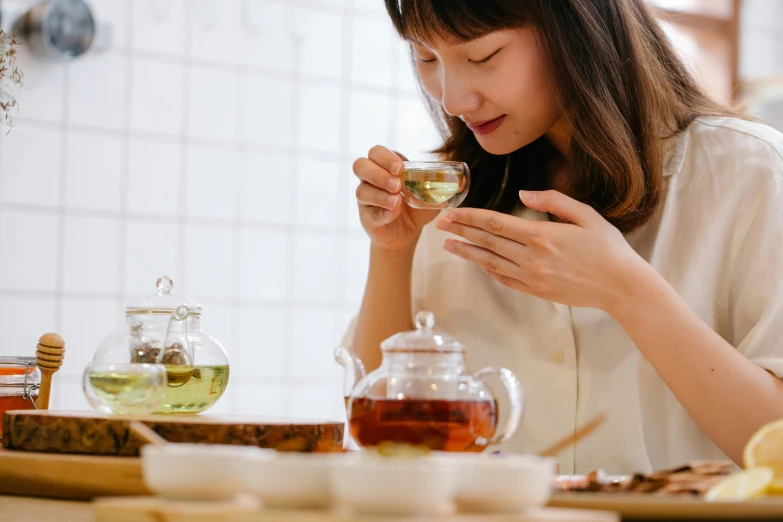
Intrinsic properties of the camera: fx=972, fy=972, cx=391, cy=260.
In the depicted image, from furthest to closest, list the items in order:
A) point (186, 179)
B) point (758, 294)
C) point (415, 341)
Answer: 1. point (186, 179)
2. point (758, 294)
3. point (415, 341)

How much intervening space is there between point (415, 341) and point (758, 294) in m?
0.70

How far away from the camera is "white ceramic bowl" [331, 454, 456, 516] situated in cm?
62

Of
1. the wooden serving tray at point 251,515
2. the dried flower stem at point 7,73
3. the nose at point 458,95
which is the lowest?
the wooden serving tray at point 251,515

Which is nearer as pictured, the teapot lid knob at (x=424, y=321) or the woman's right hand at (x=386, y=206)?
the teapot lid knob at (x=424, y=321)

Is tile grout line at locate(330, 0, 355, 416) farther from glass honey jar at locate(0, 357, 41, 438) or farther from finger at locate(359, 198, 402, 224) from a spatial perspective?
glass honey jar at locate(0, 357, 41, 438)

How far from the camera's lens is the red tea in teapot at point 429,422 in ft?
3.28

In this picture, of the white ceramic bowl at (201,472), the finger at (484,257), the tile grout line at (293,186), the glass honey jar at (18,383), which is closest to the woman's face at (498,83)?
the finger at (484,257)

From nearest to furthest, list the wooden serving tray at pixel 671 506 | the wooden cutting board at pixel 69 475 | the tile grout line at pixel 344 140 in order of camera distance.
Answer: the wooden serving tray at pixel 671 506, the wooden cutting board at pixel 69 475, the tile grout line at pixel 344 140

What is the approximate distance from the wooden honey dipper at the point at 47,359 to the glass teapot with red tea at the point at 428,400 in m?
0.55

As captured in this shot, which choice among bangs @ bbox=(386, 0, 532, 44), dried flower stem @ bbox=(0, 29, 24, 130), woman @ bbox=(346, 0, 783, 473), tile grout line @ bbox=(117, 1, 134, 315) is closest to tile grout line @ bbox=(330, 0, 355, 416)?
tile grout line @ bbox=(117, 1, 134, 315)

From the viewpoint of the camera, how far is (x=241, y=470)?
703mm

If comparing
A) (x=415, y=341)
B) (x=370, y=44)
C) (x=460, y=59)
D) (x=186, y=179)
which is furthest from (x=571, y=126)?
(x=370, y=44)

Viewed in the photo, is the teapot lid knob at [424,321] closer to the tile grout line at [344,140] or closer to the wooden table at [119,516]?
the wooden table at [119,516]

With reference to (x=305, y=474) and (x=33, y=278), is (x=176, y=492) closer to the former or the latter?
(x=305, y=474)
